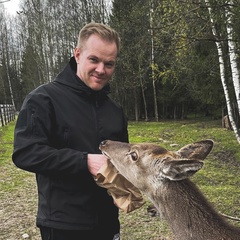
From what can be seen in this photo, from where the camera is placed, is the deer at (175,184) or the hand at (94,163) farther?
the deer at (175,184)

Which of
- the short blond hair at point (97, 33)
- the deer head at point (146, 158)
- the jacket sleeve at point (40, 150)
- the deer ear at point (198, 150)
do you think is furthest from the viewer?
the deer ear at point (198, 150)

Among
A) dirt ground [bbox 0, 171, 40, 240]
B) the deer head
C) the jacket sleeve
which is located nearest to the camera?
the jacket sleeve

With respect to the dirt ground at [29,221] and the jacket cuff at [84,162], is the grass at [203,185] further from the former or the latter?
the jacket cuff at [84,162]

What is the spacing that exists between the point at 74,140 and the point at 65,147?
8 centimetres

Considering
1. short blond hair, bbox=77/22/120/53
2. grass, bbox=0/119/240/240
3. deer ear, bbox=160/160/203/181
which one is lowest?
grass, bbox=0/119/240/240

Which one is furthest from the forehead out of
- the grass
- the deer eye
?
the grass

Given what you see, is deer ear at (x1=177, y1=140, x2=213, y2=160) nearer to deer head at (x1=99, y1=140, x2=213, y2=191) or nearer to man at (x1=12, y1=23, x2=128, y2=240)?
deer head at (x1=99, y1=140, x2=213, y2=191)

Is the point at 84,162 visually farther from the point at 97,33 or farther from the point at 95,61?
the point at 97,33

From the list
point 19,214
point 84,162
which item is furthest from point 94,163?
point 19,214

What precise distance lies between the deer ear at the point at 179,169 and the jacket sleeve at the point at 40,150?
649mm

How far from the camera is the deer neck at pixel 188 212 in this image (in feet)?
8.63

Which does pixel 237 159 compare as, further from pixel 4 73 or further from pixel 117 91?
pixel 4 73

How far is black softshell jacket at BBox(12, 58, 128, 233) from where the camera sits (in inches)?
90.2

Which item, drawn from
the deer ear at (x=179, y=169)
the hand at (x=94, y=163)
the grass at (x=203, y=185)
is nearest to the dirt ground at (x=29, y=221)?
the grass at (x=203, y=185)
